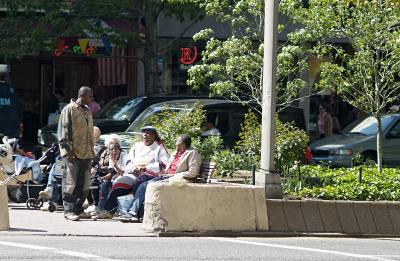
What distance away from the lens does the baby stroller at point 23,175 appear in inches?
684

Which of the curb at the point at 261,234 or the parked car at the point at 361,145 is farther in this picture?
the parked car at the point at 361,145

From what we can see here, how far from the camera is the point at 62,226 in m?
15.0

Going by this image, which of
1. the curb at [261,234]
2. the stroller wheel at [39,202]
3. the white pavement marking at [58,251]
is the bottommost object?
the curb at [261,234]

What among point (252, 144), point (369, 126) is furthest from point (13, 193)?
point (369, 126)

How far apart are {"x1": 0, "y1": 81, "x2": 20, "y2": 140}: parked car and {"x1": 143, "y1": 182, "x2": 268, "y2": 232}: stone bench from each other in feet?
32.9

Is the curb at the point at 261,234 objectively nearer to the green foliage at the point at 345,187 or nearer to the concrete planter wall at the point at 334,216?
the concrete planter wall at the point at 334,216

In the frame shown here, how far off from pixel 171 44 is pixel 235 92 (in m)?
11.1

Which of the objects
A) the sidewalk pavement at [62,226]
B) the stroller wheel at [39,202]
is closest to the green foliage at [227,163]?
the sidewalk pavement at [62,226]

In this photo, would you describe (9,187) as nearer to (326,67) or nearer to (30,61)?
(326,67)

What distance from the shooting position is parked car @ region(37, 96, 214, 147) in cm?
2348

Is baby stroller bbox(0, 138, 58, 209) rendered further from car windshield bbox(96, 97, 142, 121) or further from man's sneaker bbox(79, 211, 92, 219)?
car windshield bbox(96, 97, 142, 121)

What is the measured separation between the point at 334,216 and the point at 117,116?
9911mm

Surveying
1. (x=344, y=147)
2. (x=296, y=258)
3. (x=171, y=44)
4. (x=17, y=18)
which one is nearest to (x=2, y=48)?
(x=17, y=18)

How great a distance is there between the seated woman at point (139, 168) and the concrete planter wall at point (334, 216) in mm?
2165
